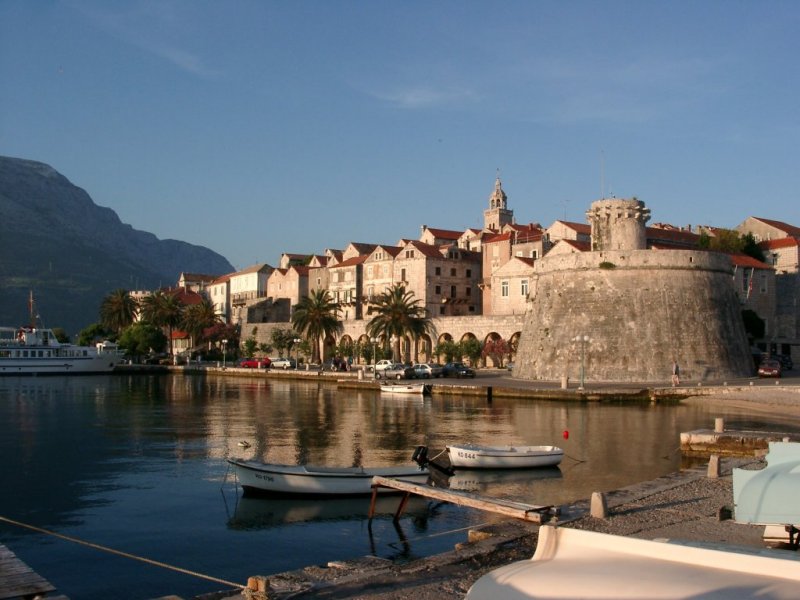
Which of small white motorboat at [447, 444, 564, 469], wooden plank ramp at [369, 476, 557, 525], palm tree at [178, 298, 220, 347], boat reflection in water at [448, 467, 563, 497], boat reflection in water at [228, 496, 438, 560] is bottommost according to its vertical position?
boat reflection in water at [228, 496, 438, 560]

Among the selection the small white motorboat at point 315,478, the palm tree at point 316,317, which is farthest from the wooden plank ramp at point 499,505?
the palm tree at point 316,317

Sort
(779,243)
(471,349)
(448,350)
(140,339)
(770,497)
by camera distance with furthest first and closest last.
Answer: (140,339)
(779,243)
(448,350)
(471,349)
(770,497)

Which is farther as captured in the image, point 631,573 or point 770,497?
point 770,497

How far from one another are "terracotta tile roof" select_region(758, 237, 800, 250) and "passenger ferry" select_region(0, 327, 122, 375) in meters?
67.5

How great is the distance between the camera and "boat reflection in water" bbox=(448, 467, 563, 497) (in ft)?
66.8

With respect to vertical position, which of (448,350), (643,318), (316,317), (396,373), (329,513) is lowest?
(329,513)

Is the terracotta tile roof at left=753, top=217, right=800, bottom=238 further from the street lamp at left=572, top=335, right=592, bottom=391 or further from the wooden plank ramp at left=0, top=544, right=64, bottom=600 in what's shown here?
the wooden plank ramp at left=0, top=544, right=64, bottom=600

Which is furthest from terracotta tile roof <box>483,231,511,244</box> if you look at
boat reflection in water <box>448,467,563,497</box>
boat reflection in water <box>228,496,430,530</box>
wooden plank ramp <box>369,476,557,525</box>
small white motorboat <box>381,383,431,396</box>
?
wooden plank ramp <box>369,476,557,525</box>

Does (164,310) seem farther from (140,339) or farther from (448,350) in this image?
(448,350)

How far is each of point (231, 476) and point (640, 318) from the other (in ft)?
113

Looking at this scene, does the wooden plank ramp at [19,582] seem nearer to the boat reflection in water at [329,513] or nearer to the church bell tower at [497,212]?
the boat reflection in water at [329,513]

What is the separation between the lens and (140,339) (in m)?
90.1

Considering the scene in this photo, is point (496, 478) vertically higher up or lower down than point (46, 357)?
lower down

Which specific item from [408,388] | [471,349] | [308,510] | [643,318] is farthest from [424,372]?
[308,510]
